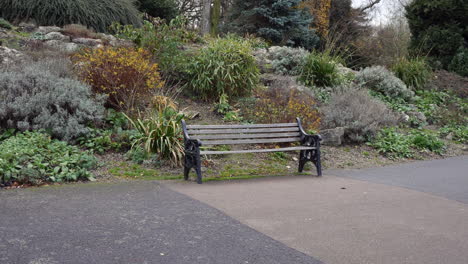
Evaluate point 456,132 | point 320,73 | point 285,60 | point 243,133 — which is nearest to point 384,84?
point 320,73

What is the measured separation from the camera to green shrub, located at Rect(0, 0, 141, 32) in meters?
13.7

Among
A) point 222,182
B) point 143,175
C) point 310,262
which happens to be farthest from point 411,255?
point 143,175

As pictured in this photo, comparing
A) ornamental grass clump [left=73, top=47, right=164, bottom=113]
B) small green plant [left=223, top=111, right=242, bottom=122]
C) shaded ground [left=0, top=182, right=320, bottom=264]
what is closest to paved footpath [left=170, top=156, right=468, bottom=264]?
shaded ground [left=0, top=182, right=320, bottom=264]

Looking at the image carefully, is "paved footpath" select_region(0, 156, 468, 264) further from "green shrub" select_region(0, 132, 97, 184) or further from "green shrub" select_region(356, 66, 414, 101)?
"green shrub" select_region(356, 66, 414, 101)

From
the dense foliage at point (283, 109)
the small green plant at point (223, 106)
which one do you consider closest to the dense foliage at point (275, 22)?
the small green plant at point (223, 106)

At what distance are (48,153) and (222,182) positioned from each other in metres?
2.62

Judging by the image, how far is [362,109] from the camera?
980cm

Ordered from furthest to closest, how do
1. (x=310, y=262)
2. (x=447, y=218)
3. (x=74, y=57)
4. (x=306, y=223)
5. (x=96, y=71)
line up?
(x=74, y=57) → (x=96, y=71) → (x=447, y=218) → (x=306, y=223) → (x=310, y=262)

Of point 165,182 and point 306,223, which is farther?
point 165,182

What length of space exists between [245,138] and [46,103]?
3.55 meters

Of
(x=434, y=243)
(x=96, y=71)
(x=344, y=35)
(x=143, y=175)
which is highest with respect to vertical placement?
(x=344, y=35)

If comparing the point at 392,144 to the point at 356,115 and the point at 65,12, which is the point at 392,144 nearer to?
the point at 356,115

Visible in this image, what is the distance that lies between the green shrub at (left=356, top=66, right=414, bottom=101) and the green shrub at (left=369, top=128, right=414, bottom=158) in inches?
139

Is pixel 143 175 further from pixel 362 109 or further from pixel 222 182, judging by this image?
pixel 362 109
